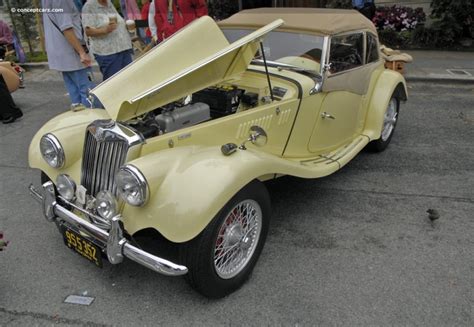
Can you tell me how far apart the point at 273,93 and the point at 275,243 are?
1226 mm

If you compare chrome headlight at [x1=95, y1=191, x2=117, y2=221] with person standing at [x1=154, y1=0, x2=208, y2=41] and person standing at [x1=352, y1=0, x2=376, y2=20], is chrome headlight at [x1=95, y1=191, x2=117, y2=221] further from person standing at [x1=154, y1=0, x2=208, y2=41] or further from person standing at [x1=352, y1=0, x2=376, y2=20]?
person standing at [x1=352, y1=0, x2=376, y2=20]

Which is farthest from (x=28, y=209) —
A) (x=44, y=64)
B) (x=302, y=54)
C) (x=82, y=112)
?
(x=44, y=64)

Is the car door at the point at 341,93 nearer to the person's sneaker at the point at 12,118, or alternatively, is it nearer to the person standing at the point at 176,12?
the person standing at the point at 176,12

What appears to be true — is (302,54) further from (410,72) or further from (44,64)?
(44,64)

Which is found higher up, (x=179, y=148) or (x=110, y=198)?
(x=179, y=148)

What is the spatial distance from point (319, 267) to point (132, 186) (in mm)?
1447

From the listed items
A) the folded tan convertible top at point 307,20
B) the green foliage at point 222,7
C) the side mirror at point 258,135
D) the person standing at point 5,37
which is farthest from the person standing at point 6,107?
the green foliage at point 222,7

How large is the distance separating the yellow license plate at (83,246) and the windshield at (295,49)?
7.49 feet

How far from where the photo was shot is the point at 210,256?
2.36 m

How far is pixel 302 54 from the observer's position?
371 cm

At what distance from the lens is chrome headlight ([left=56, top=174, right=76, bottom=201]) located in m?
2.68

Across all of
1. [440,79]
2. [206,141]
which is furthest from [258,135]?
[440,79]

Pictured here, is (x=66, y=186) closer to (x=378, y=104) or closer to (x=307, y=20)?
(x=307, y=20)

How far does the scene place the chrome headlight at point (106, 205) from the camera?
7.93ft
